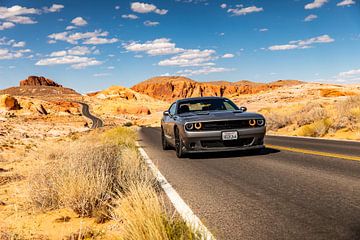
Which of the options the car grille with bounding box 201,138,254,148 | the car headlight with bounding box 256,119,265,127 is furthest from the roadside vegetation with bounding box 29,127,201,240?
the car headlight with bounding box 256,119,265,127

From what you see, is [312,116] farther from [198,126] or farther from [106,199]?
[106,199]

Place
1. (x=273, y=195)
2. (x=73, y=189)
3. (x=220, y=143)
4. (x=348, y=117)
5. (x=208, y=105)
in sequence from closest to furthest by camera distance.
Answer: (x=73, y=189) < (x=273, y=195) < (x=220, y=143) < (x=208, y=105) < (x=348, y=117)

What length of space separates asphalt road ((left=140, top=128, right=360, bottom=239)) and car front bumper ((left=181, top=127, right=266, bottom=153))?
0.30 m

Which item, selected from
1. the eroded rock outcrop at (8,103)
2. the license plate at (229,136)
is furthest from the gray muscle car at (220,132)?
the eroded rock outcrop at (8,103)

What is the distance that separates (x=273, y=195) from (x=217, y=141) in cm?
391

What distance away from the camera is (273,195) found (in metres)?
5.07

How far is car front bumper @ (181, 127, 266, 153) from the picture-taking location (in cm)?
884

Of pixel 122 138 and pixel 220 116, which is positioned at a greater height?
pixel 220 116

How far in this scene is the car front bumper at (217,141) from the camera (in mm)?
8844

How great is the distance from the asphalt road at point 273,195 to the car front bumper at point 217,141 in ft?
0.98

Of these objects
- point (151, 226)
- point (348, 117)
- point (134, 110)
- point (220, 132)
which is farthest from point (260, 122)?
point (134, 110)

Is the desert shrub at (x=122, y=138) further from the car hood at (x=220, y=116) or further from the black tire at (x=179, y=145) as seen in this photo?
the car hood at (x=220, y=116)

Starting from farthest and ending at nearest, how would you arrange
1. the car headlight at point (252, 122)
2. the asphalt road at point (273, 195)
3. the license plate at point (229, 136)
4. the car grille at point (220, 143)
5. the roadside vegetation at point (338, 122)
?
the roadside vegetation at point (338, 122)
the car headlight at point (252, 122)
the car grille at point (220, 143)
the license plate at point (229, 136)
the asphalt road at point (273, 195)

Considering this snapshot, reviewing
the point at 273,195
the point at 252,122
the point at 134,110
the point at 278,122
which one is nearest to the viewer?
the point at 273,195
